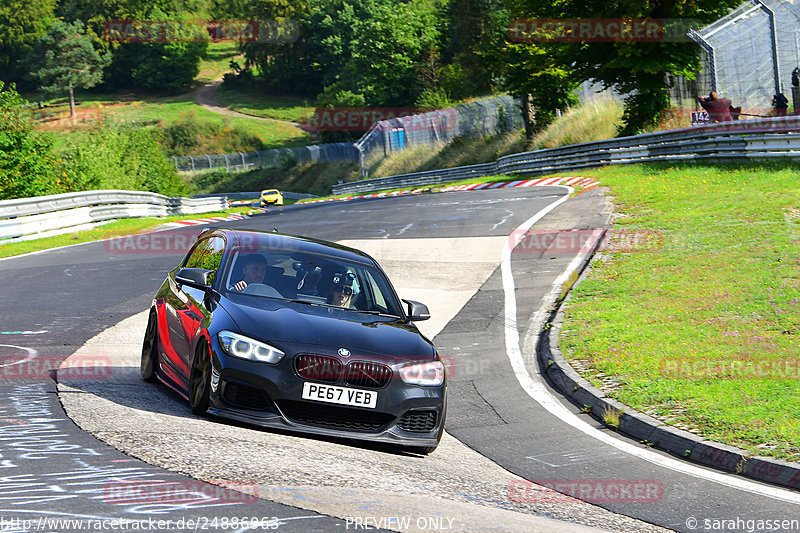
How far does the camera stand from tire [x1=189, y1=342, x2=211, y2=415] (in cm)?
691

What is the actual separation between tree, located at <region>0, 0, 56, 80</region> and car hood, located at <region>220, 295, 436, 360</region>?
139m

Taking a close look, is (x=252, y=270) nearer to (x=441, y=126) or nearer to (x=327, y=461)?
(x=327, y=461)

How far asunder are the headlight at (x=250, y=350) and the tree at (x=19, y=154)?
86.4 feet

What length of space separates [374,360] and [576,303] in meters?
6.73

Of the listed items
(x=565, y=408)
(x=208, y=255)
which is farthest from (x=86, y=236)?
(x=565, y=408)

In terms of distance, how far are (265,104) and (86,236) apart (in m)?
111

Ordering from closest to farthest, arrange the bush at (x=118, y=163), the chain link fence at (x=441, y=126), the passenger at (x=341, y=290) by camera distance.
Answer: the passenger at (x=341, y=290) < the bush at (x=118, y=163) < the chain link fence at (x=441, y=126)

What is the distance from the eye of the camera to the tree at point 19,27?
132500mm

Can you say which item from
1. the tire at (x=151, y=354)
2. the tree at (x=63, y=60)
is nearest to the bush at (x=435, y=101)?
the tree at (x=63, y=60)

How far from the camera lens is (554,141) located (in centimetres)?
4378

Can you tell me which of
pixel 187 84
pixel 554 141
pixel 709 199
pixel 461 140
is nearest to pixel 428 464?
pixel 709 199

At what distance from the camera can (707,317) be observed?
37.2 ft

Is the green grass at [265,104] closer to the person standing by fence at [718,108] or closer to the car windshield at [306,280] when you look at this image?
the person standing by fence at [718,108]

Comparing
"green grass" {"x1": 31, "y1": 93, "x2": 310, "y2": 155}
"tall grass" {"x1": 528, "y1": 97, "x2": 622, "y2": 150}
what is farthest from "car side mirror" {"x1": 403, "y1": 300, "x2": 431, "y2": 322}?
"green grass" {"x1": 31, "y1": 93, "x2": 310, "y2": 155}
